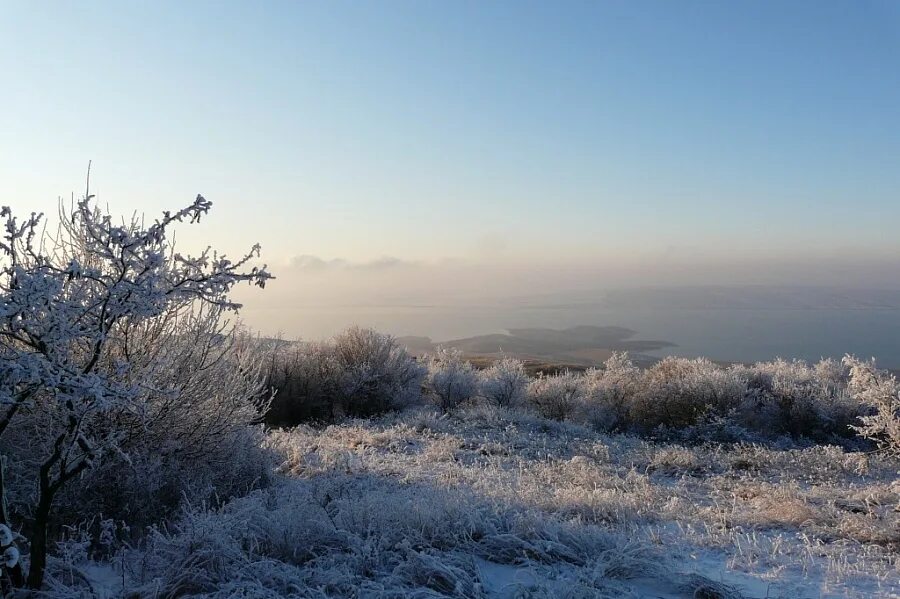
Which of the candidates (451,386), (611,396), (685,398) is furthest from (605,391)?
(451,386)

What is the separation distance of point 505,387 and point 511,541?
13237 millimetres

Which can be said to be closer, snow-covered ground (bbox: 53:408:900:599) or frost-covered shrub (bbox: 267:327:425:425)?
snow-covered ground (bbox: 53:408:900:599)

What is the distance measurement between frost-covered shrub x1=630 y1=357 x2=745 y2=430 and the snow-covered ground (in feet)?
21.3

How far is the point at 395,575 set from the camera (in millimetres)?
4023

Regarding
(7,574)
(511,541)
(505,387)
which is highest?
(7,574)

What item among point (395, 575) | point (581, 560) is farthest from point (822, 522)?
point (395, 575)

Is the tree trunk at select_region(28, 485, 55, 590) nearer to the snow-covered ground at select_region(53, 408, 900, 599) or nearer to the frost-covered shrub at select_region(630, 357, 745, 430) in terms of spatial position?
the snow-covered ground at select_region(53, 408, 900, 599)

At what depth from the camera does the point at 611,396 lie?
1656 cm

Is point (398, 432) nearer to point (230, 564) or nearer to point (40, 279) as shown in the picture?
point (230, 564)

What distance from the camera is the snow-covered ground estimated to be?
4020 mm

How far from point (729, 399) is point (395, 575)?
1274 centimetres

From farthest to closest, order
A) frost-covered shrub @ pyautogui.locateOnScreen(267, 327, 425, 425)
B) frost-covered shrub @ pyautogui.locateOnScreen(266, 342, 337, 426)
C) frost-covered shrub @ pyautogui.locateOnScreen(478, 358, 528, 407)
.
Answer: frost-covered shrub @ pyautogui.locateOnScreen(478, 358, 528, 407) < frost-covered shrub @ pyautogui.locateOnScreen(267, 327, 425, 425) < frost-covered shrub @ pyautogui.locateOnScreen(266, 342, 337, 426)

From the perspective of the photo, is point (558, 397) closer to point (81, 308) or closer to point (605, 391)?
point (605, 391)

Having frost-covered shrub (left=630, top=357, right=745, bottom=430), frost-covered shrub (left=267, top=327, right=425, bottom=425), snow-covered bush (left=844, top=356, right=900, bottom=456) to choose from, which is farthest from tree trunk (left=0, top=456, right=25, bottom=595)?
frost-covered shrub (left=630, top=357, right=745, bottom=430)
